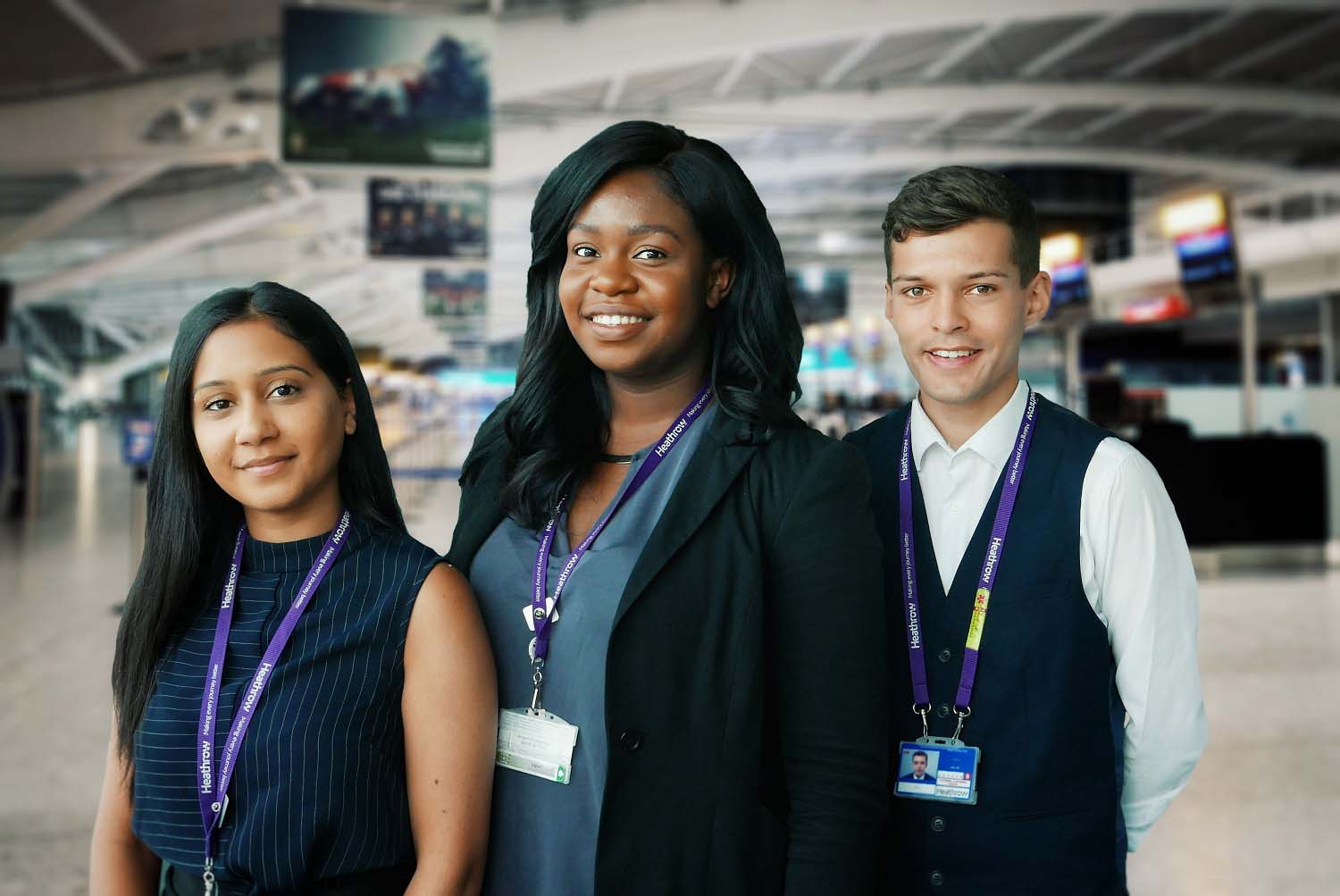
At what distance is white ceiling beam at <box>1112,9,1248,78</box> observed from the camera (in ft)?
46.2

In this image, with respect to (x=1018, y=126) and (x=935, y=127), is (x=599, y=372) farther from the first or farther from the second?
(x=1018, y=126)

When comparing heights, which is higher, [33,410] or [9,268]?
[9,268]

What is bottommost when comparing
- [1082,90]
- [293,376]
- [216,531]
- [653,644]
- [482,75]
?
[653,644]

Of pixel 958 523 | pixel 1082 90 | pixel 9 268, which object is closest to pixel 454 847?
pixel 958 523

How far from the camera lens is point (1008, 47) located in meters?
15.2

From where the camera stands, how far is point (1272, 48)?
15.1 meters

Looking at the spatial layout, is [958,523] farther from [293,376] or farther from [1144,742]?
[293,376]

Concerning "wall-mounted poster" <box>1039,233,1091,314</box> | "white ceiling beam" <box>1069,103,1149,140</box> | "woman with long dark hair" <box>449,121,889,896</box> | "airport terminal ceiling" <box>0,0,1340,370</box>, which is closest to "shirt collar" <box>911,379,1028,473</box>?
"woman with long dark hair" <box>449,121,889,896</box>

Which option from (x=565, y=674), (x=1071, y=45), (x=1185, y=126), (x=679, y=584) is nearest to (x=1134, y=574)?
(x=679, y=584)

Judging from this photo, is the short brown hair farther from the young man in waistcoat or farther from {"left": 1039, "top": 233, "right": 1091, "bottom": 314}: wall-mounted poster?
{"left": 1039, "top": 233, "right": 1091, "bottom": 314}: wall-mounted poster

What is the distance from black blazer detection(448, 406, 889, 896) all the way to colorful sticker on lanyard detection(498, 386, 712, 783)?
10 centimetres

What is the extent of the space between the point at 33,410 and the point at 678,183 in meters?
16.2

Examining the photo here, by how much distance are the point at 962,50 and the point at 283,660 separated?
1540 centimetres

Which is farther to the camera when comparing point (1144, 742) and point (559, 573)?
point (1144, 742)
